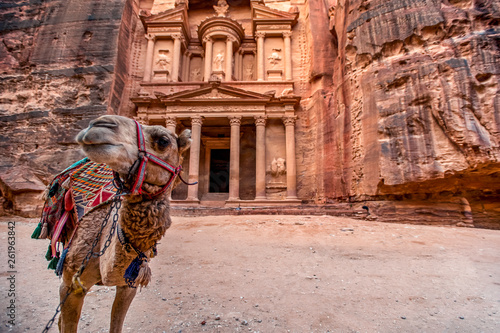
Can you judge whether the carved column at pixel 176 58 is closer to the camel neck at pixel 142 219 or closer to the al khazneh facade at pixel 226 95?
the al khazneh facade at pixel 226 95

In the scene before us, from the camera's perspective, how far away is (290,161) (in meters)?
14.8

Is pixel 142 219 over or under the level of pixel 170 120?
under

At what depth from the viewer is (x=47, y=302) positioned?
138 inches

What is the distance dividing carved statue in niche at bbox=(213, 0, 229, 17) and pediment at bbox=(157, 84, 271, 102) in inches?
295

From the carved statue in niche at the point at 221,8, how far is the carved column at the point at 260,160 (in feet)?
32.7

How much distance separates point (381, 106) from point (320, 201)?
18.2 feet

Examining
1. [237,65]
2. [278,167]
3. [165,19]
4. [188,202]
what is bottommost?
[188,202]

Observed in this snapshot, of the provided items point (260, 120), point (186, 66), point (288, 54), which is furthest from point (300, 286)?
point (186, 66)

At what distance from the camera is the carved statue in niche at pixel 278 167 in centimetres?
1519

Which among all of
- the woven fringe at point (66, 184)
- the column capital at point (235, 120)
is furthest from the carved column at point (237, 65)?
the woven fringe at point (66, 184)

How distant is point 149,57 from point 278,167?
1220 cm

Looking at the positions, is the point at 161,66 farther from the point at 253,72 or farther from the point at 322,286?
the point at 322,286

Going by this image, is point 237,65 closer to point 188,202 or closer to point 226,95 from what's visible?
point 226,95

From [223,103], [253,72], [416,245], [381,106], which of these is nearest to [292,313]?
[416,245]
